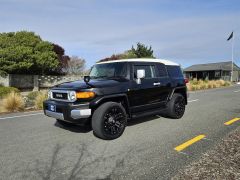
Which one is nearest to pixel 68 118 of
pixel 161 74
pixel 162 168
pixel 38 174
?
pixel 38 174

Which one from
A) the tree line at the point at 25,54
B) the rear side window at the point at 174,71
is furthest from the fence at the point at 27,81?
the rear side window at the point at 174,71

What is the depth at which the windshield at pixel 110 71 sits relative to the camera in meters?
6.56

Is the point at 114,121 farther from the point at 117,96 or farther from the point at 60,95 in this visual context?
the point at 60,95

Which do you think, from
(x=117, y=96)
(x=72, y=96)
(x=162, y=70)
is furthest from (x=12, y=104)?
(x=162, y=70)

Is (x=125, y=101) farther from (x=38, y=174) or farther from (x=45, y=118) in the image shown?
(x=45, y=118)

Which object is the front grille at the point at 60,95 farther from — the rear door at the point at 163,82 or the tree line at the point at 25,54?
the tree line at the point at 25,54

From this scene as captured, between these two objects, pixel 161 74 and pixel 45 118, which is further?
pixel 45 118

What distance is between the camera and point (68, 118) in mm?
5586

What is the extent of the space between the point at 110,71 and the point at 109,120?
1.58 m

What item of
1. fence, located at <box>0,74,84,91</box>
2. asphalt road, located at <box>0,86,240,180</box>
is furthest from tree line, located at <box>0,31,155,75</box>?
asphalt road, located at <box>0,86,240,180</box>

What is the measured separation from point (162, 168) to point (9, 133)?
4.34m

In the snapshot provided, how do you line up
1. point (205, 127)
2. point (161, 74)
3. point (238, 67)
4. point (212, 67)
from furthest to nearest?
point (238, 67), point (212, 67), point (161, 74), point (205, 127)

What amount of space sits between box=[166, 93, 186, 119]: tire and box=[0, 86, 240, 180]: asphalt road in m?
0.28

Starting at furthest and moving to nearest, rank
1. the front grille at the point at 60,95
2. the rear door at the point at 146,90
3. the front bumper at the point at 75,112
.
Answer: the rear door at the point at 146,90 < the front grille at the point at 60,95 < the front bumper at the point at 75,112
